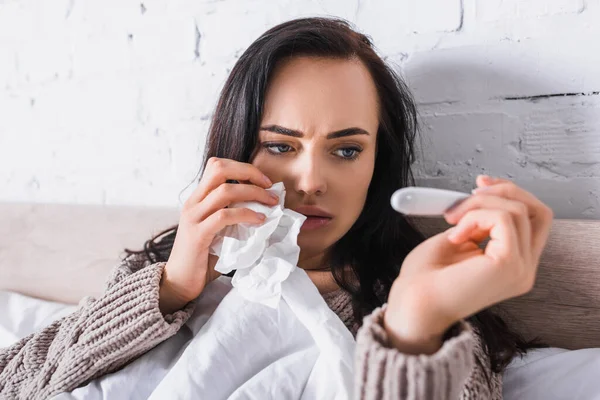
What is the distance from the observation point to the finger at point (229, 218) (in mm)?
685

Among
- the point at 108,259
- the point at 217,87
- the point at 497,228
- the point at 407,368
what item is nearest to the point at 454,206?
the point at 497,228

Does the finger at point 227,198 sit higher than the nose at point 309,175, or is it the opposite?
the nose at point 309,175

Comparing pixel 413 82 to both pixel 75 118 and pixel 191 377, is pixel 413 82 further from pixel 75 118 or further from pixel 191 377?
pixel 75 118

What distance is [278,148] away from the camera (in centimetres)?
75

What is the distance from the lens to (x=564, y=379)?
2.29 feet

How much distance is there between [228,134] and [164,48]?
0.45 m

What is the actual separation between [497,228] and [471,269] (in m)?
0.04

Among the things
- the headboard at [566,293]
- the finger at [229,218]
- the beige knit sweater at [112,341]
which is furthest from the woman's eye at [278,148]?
the headboard at [566,293]

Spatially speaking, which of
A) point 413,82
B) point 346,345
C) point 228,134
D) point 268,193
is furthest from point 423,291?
point 413,82

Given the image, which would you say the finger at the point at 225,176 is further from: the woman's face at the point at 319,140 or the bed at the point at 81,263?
the bed at the point at 81,263

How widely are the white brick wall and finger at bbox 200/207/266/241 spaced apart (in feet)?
1.22

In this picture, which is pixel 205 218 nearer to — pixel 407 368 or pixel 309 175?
pixel 309 175

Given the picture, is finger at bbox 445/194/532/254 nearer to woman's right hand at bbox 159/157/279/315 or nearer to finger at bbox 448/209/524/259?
finger at bbox 448/209/524/259

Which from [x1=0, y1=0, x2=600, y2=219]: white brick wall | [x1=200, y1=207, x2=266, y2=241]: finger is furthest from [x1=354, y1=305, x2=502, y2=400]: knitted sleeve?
[x1=0, y1=0, x2=600, y2=219]: white brick wall
